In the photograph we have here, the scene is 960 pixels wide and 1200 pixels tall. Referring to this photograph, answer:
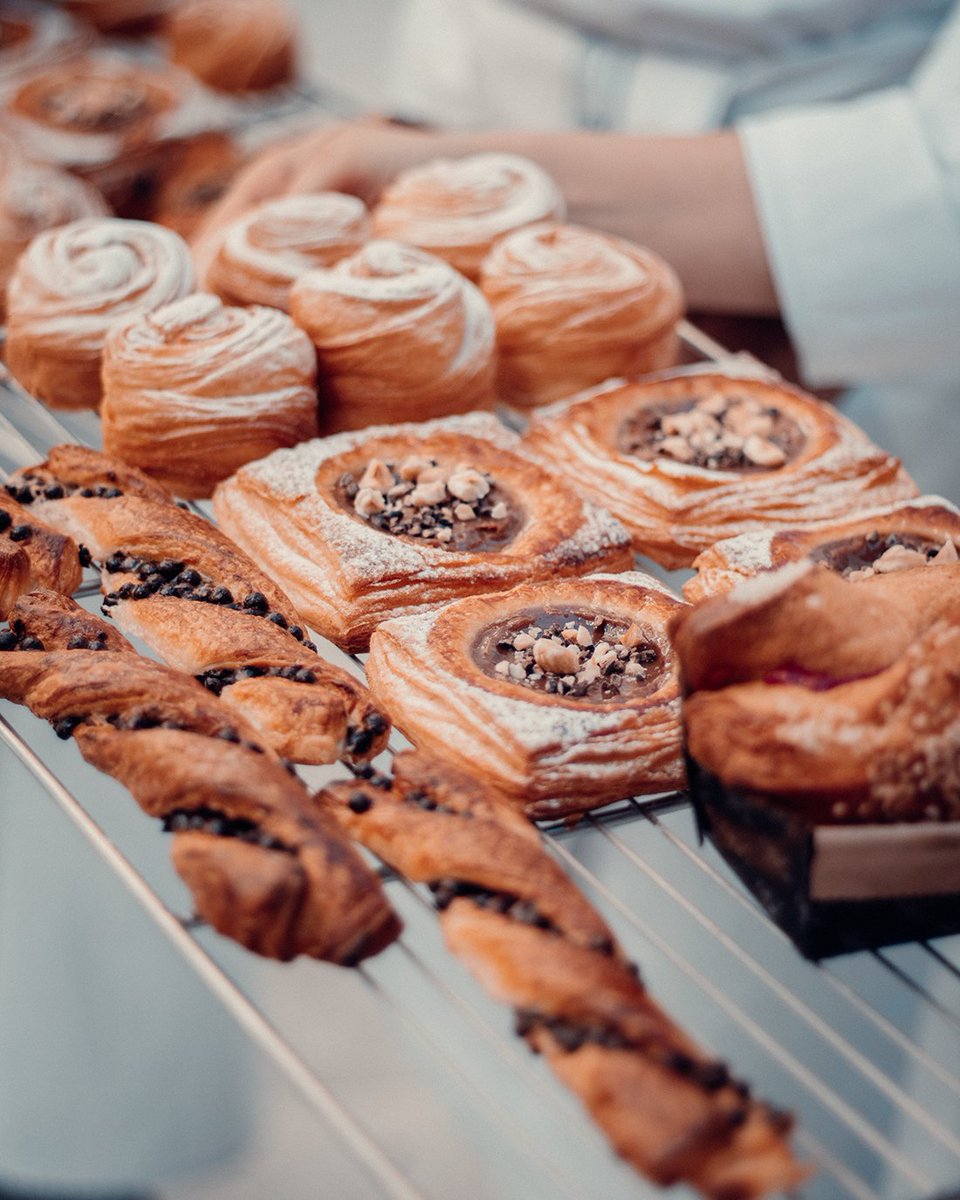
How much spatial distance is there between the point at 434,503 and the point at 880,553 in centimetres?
53

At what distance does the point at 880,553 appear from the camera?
5.04 feet

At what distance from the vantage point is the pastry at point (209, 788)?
3.56ft

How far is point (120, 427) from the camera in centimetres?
174

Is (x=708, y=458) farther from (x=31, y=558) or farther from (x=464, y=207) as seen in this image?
(x=31, y=558)

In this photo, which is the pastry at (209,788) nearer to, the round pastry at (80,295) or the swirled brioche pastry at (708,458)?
the round pastry at (80,295)

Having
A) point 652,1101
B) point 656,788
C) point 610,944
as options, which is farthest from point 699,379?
point 652,1101

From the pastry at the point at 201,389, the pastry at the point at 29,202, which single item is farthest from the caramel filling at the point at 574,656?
the pastry at the point at 29,202

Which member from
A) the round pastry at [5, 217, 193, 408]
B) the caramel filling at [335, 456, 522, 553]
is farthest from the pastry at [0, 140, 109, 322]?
the caramel filling at [335, 456, 522, 553]

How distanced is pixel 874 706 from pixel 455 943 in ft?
1.29

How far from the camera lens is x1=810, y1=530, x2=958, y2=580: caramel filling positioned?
1460 mm

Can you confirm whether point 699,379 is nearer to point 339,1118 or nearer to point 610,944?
point 610,944

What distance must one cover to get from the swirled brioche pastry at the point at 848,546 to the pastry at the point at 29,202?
1.68 m

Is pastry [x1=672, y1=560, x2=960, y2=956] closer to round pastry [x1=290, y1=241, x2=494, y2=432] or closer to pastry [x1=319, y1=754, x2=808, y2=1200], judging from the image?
pastry [x1=319, y1=754, x2=808, y2=1200]

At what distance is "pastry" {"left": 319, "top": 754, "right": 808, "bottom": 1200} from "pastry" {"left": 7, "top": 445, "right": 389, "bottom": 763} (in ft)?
0.29
